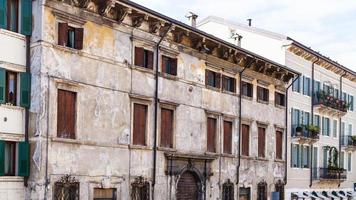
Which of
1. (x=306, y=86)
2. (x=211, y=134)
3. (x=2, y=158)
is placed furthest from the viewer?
(x=306, y=86)

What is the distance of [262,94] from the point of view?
36.4m

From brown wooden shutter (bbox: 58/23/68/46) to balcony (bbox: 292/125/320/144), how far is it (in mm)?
21707

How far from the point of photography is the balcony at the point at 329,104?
4472cm

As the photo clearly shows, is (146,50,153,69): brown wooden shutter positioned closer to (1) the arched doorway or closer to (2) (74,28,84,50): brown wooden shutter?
(2) (74,28,84,50): brown wooden shutter

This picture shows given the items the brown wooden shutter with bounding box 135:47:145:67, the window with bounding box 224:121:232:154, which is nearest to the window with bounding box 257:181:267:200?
the window with bounding box 224:121:232:154

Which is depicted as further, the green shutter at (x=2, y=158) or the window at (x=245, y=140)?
the window at (x=245, y=140)

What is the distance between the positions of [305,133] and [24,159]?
24.8 metres

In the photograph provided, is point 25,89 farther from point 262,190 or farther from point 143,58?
point 262,190

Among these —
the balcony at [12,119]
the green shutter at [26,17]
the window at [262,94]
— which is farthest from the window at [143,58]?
the window at [262,94]

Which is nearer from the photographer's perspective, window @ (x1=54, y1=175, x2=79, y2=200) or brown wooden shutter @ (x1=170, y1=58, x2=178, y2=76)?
window @ (x1=54, y1=175, x2=79, y2=200)

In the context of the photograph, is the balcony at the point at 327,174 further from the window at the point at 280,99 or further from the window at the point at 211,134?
the window at the point at 211,134

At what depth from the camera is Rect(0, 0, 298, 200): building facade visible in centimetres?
2145

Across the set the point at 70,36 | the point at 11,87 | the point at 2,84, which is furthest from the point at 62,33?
the point at 2,84

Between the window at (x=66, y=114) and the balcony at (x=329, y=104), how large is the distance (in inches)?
994
